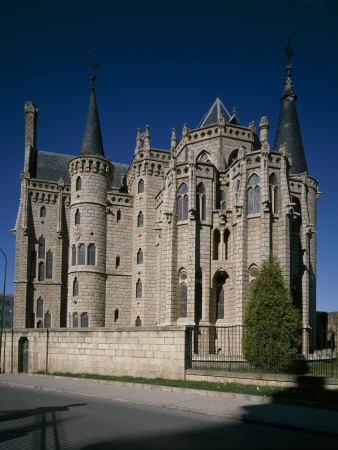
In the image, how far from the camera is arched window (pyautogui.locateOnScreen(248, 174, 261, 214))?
2752 centimetres

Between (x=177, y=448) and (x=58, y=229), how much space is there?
3372 centimetres

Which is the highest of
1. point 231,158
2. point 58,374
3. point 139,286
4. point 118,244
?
point 231,158

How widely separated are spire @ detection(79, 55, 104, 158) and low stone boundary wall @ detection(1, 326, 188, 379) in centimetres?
1710

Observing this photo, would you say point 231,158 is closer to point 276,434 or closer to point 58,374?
point 58,374

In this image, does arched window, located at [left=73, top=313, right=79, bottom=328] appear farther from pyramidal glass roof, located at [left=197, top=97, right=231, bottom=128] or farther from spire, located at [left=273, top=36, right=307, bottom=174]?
spire, located at [left=273, top=36, right=307, bottom=174]

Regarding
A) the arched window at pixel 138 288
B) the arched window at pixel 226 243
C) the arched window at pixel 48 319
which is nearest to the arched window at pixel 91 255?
the arched window at pixel 138 288

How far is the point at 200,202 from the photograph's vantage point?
29.6m

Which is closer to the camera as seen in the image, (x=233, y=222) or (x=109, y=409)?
(x=109, y=409)

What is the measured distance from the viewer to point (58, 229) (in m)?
40.1

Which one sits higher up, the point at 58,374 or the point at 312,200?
the point at 312,200

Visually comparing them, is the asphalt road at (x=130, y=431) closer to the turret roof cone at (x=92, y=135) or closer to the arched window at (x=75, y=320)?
the arched window at (x=75, y=320)

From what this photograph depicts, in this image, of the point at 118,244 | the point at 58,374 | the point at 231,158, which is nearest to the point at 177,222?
the point at 231,158

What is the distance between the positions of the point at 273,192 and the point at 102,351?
1385 cm

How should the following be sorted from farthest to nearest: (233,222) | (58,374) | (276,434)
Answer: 1. (233,222)
2. (58,374)
3. (276,434)
